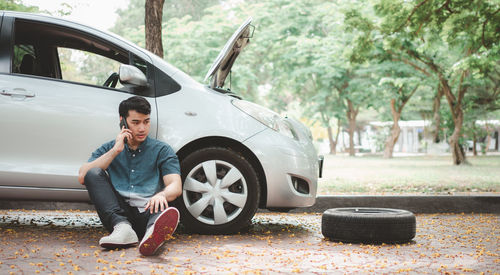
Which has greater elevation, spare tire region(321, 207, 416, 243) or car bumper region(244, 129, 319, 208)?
car bumper region(244, 129, 319, 208)

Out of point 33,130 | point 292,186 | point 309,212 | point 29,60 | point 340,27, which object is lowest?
point 309,212

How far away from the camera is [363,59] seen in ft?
44.3

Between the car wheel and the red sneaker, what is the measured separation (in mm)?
975

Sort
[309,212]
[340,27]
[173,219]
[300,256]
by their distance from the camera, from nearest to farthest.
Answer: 1. [173,219]
2. [300,256]
3. [309,212]
4. [340,27]

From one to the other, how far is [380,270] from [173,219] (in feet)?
4.75

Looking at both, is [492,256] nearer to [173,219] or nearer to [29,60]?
[173,219]

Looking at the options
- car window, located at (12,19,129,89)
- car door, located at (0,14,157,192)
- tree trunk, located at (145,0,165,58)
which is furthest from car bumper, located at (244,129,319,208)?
tree trunk, located at (145,0,165,58)

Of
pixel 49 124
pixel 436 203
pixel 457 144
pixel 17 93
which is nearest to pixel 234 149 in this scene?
pixel 49 124

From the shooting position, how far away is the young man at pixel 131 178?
14.0ft

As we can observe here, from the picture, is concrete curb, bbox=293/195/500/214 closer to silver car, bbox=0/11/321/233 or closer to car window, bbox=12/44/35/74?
silver car, bbox=0/11/321/233

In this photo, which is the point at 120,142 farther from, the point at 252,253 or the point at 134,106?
the point at 252,253

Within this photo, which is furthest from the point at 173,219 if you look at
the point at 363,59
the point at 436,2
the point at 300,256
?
the point at 363,59

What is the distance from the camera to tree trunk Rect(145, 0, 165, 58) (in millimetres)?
8281

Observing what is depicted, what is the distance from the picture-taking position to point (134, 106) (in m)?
4.50
